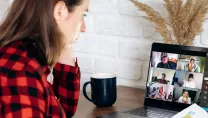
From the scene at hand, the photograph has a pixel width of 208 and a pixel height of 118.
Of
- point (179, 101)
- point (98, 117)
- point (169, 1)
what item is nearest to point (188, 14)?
point (169, 1)

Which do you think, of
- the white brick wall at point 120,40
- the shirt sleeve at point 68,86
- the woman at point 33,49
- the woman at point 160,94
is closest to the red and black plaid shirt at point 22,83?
the woman at point 33,49

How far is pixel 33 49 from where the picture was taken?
81cm

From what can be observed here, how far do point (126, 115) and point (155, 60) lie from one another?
18 cm

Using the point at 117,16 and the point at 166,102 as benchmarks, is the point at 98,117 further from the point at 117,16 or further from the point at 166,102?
the point at 117,16

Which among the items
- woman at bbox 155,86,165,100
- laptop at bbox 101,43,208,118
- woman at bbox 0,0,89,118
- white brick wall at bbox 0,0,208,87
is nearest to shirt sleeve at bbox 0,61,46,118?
woman at bbox 0,0,89,118

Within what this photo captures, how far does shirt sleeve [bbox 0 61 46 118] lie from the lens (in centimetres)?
75

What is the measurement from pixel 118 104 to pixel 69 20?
37 centimetres

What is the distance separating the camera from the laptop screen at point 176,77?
1.06m

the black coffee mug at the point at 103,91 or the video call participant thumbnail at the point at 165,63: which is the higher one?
the video call participant thumbnail at the point at 165,63

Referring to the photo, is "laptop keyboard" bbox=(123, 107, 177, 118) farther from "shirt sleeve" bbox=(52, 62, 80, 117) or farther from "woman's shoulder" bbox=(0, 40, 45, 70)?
"woman's shoulder" bbox=(0, 40, 45, 70)

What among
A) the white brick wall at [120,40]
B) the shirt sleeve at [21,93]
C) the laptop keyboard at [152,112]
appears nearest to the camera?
the shirt sleeve at [21,93]

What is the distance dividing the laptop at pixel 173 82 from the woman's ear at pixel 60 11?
0.30m

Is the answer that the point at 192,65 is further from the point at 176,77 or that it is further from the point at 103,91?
the point at 103,91

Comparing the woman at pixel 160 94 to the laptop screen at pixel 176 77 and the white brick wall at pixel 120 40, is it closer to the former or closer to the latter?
the laptop screen at pixel 176 77
